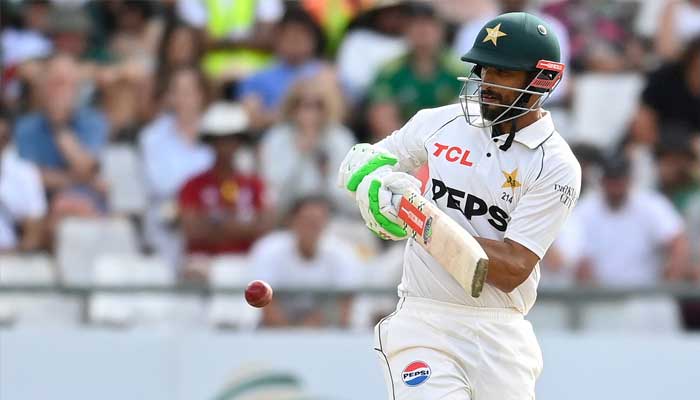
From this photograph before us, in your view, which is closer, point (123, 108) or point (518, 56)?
point (518, 56)

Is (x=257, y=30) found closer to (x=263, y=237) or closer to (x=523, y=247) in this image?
(x=263, y=237)

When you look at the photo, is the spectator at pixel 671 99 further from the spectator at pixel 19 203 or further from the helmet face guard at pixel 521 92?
the helmet face guard at pixel 521 92

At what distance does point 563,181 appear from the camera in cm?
525

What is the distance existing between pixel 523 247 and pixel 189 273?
5.19m

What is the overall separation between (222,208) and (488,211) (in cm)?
522

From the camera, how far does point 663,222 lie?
9867mm

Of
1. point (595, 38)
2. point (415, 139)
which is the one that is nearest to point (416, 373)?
point (415, 139)

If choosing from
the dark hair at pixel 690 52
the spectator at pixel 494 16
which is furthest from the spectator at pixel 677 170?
the spectator at pixel 494 16

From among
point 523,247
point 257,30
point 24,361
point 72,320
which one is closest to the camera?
point 523,247

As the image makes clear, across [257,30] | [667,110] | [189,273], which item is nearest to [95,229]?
[189,273]

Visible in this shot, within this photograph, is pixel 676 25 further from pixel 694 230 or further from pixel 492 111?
pixel 492 111

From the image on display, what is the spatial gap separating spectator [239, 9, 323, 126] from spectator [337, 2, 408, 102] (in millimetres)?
297

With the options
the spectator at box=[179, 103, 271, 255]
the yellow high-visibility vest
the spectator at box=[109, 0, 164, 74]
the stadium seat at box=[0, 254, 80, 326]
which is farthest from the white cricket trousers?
the spectator at box=[109, 0, 164, 74]

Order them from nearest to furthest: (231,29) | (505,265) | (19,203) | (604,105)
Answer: (505,265), (19,203), (604,105), (231,29)
